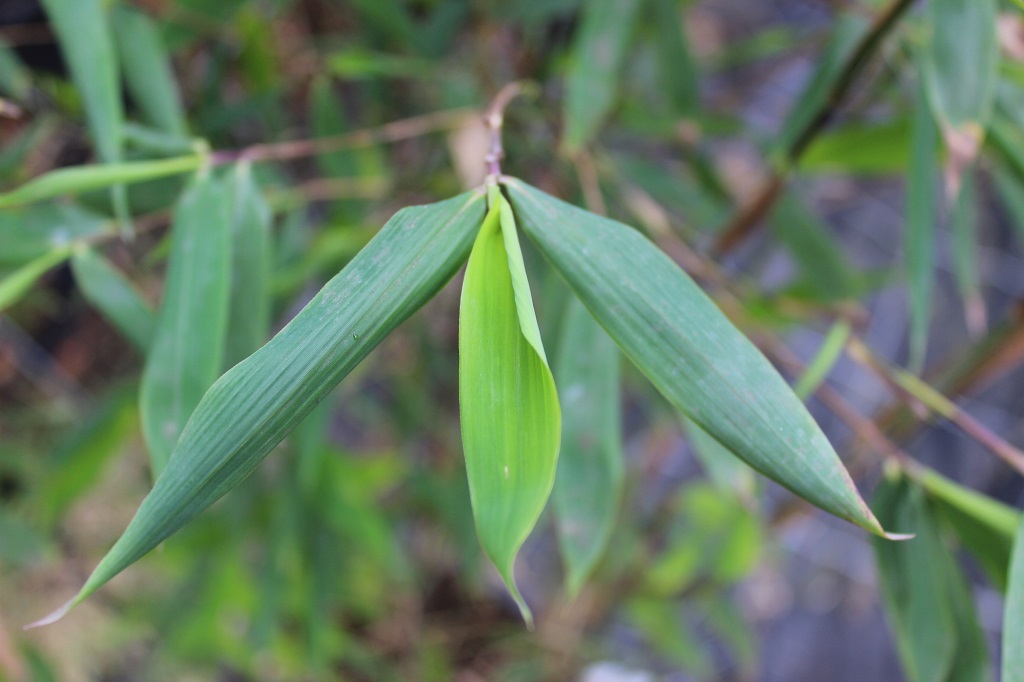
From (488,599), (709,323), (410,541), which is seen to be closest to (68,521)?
(410,541)

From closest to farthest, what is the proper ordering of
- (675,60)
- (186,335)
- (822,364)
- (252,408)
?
(252,408)
(186,335)
(822,364)
(675,60)

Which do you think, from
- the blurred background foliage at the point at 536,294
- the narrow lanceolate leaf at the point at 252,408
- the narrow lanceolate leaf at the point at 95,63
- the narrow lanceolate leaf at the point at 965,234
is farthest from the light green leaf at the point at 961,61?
the narrow lanceolate leaf at the point at 95,63

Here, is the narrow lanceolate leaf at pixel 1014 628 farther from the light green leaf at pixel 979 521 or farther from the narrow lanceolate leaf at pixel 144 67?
the narrow lanceolate leaf at pixel 144 67

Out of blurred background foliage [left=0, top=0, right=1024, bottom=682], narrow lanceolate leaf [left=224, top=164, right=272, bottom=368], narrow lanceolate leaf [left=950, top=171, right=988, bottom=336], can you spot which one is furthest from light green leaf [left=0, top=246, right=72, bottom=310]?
narrow lanceolate leaf [left=950, top=171, right=988, bottom=336]

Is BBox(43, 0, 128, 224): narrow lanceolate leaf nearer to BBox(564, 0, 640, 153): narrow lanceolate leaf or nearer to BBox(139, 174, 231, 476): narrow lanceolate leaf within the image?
BBox(139, 174, 231, 476): narrow lanceolate leaf

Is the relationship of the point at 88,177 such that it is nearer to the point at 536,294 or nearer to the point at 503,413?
the point at 503,413

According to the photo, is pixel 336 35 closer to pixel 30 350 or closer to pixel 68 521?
pixel 30 350

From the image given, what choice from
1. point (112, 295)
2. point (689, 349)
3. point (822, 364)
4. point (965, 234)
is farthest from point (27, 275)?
point (965, 234)
